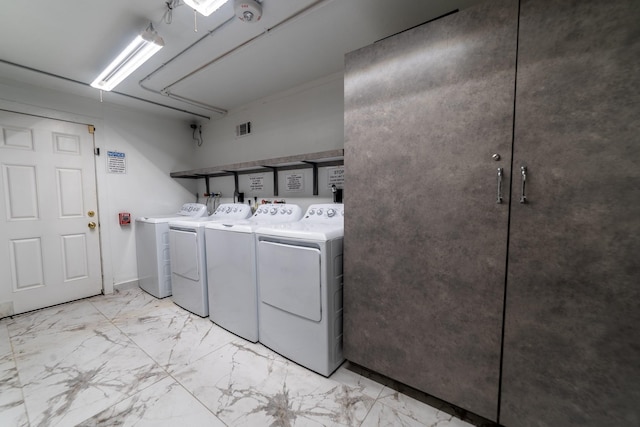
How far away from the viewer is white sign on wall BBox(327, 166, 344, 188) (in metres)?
2.45

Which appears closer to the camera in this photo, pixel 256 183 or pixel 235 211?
pixel 235 211

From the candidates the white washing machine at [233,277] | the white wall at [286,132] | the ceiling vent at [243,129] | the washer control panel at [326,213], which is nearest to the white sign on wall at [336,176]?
the white wall at [286,132]

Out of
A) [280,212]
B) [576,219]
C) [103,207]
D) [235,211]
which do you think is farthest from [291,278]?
[103,207]

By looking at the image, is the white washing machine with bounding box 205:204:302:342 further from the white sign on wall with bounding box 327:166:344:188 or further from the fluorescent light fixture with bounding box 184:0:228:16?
the fluorescent light fixture with bounding box 184:0:228:16

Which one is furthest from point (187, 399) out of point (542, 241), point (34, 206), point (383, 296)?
point (34, 206)

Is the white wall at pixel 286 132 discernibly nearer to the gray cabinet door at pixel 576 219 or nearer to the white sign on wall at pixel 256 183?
the white sign on wall at pixel 256 183

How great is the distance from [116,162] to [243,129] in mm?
1693

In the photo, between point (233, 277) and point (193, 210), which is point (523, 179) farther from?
point (193, 210)

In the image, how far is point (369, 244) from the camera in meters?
1.50

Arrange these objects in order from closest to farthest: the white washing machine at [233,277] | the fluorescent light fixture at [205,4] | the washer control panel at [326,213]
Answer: the fluorescent light fixture at [205,4]
the white washing machine at [233,277]
the washer control panel at [326,213]

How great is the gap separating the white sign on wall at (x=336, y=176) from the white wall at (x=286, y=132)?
7cm

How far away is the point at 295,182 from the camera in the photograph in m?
2.80

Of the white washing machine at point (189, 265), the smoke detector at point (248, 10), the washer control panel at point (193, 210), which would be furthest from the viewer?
the washer control panel at point (193, 210)

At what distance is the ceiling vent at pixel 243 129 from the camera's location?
3221mm
